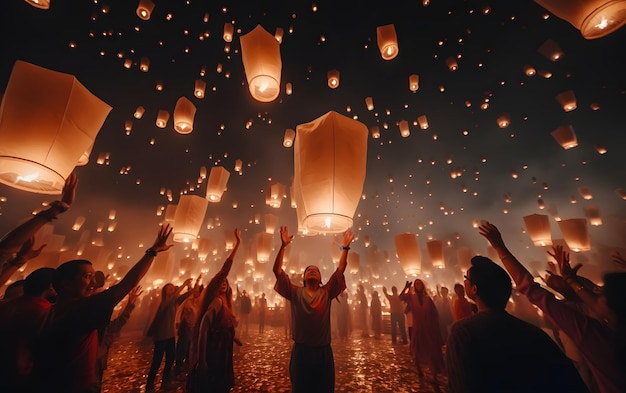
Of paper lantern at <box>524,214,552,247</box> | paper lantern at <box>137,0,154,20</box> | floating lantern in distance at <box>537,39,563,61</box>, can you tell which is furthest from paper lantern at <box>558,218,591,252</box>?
paper lantern at <box>137,0,154,20</box>

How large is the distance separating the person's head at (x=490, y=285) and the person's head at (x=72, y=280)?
2.70 metres

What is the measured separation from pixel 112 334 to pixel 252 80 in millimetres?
4071

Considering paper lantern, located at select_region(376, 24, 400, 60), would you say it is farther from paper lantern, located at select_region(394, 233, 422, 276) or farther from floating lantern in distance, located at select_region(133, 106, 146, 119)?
floating lantern in distance, located at select_region(133, 106, 146, 119)

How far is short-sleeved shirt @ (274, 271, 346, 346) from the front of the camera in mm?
2512

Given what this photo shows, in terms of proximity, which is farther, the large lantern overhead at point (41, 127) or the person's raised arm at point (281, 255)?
the person's raised arm at point (281, 255)

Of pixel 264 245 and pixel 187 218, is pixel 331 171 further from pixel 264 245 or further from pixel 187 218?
pixel 264 245

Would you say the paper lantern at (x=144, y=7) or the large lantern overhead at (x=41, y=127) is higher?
the paper lantern at (x=144, y=7)

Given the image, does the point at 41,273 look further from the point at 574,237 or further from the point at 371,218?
the point at 371,218

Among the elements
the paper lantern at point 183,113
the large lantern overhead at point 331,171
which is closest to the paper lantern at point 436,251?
the large lantern overhead at point 331,171

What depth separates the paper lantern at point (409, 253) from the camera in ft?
22.0

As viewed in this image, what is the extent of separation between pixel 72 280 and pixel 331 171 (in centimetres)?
221

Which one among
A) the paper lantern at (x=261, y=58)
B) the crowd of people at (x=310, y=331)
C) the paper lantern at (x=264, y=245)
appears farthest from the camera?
the paper lantern at (x=264, y=245)

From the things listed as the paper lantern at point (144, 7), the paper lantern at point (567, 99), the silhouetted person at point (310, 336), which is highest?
the paper lantern at point (144, 7)

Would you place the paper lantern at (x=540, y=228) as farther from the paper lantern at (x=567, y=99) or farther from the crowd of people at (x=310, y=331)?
the crowd of people at (x=310, y=331)
